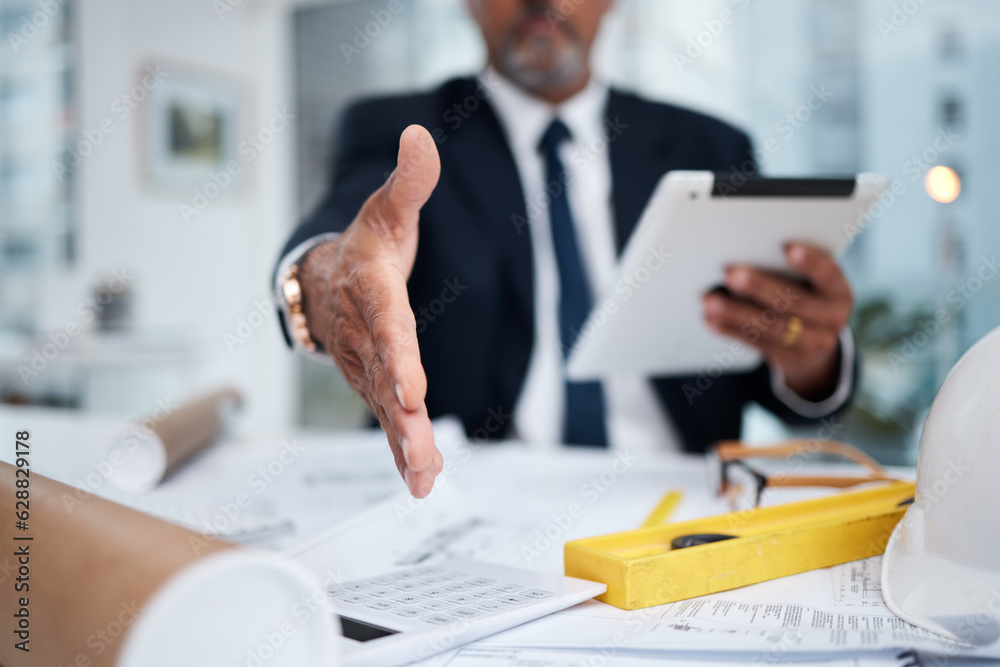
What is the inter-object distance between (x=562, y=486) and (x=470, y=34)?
2937 millimetres

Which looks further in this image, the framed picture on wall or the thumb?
the framed picture on wall

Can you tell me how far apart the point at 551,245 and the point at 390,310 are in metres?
0.81

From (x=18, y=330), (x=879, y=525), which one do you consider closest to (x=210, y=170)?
(x=18, y=330)

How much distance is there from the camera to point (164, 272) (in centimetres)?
317

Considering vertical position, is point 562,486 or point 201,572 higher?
point 201,572

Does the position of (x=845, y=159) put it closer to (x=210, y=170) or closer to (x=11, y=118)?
(x=210, y=170)

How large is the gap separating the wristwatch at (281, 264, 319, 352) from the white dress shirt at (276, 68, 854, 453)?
1.84ft
